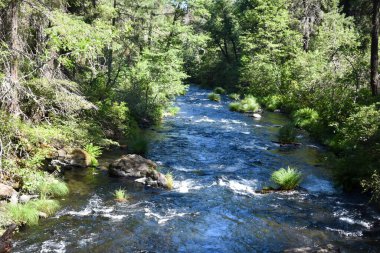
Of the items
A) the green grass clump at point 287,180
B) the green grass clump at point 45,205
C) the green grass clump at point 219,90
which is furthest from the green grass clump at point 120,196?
the green grass clump at point 219,90

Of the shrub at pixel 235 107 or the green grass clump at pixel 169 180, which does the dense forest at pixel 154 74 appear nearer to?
the shrub at pixel 235 107

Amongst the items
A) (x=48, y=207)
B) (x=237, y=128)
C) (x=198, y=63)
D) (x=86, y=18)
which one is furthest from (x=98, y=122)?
(x=198, y=63)

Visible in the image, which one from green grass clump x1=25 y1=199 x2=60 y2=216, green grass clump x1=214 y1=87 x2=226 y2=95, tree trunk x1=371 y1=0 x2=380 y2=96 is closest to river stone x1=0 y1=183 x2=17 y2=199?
green grass clump x1=25 y1=199 x2=60 y2=216

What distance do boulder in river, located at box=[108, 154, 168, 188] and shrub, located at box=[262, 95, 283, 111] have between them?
727 inches

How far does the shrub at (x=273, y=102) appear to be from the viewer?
30.1 meters

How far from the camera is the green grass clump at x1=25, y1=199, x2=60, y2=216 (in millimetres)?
9641

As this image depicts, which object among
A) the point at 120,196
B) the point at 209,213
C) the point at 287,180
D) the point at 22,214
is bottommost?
the point at 209,213

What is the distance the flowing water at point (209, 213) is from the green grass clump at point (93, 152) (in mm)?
791

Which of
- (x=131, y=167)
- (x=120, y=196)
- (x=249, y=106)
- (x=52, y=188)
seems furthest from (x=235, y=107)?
(x=52, y=188)

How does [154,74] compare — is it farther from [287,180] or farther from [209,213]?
[209,213]

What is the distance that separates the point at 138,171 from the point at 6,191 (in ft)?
15.2

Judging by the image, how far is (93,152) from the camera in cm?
1481

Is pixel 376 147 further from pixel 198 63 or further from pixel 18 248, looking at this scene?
pixel 198 63

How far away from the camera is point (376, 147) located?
425 inches
